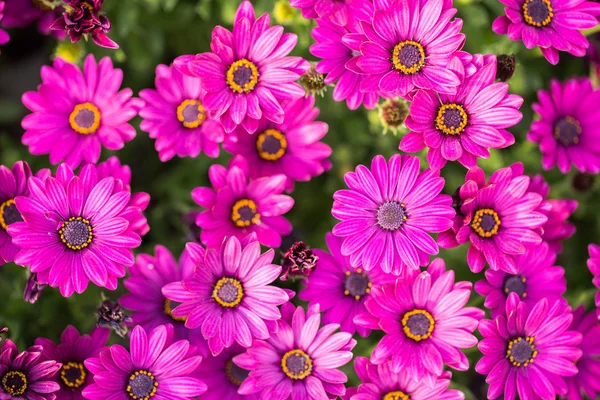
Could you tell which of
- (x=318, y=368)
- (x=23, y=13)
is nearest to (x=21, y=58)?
(x=23, y=13)

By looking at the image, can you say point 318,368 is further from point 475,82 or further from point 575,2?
point 575,2

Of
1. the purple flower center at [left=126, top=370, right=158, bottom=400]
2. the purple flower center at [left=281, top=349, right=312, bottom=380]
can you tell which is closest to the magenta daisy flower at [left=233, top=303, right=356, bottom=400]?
the purple flower center at [left=281, top=349, right=312, bottom=380]

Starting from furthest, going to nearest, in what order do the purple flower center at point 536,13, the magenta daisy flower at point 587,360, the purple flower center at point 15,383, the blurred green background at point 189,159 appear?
the blurred green background at point 189,159 → the magenta daisy flower at point 587,360 → the purple flower center at point 536,13 → the purple flower center at point 15,383

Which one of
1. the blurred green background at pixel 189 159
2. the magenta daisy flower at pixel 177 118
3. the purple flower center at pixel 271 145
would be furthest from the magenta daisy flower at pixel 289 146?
the blurred green background at pixel 189 159

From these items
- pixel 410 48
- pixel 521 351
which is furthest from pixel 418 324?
pixel 410 48

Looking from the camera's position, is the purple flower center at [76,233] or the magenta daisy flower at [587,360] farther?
the magenta daisy flower at [587,360]

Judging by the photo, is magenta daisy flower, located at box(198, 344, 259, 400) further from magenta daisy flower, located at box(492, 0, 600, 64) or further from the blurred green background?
magenta daisy flower, located at box(492, 0, 600, 64)

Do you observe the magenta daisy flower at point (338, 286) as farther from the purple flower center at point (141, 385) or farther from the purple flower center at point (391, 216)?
the purple flower center at point (141, 385)
